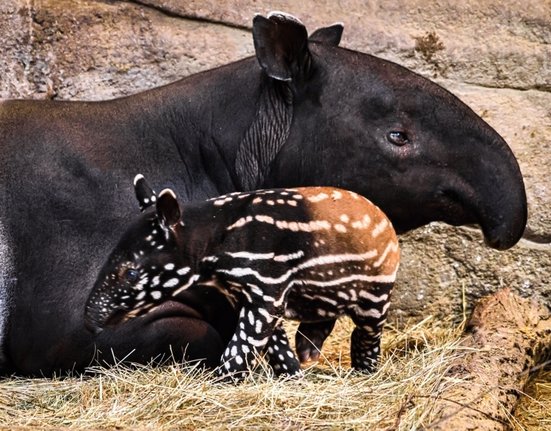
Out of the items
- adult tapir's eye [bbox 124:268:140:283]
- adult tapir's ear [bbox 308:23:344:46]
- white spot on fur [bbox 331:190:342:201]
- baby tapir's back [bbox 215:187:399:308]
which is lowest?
adult tapir's eye [bbox 124:268:140:283]

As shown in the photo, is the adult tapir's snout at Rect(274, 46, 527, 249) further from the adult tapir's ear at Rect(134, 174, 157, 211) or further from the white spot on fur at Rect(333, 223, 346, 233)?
the adult tapir's ear at Rect(134, 174, 157, 211)

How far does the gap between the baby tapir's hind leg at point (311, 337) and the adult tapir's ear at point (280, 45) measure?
1.21 meters

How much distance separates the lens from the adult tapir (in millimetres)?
5613

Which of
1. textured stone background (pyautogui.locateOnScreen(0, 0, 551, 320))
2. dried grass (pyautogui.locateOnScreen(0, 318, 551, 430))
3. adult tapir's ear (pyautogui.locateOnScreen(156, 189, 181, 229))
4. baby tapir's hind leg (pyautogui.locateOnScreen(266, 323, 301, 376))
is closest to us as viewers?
dried grass (pyautogui.locateOnScreen(0, 318, 551, 430))

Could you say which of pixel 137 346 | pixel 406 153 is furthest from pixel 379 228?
pixel 137 346

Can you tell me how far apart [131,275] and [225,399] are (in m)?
0.66

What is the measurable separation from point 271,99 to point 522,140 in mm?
2166

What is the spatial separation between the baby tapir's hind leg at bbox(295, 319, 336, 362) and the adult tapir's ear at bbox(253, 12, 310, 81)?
1209 millimetres

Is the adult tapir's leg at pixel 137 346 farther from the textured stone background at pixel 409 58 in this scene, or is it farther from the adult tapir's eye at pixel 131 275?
the textured stone background at pixel 409 58

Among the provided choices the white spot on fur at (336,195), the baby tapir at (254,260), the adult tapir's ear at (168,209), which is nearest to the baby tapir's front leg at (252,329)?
the baby tapir at (254,260)

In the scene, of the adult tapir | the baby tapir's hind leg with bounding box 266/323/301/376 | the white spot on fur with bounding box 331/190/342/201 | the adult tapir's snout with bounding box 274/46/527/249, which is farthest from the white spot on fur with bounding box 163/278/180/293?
the adult tapir's snout with bounding box 274/46/527/249

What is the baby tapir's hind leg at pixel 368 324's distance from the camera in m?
5.37

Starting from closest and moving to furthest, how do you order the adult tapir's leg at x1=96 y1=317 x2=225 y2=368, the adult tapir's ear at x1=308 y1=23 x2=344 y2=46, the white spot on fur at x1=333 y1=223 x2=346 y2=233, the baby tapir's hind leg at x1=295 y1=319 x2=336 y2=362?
the white spot on fur at x1=333 y1=223 x2=346 y2=233
the adult tapir's leg at x1=96 y1=317 x2=225 y2=368
the baby tapir's hind leg at x1=295 y1=319 x2=336 y2=362
the adult tapir's ear at x1=308 y1=23 x2=344 y2=46

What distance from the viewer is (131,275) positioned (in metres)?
5.08
